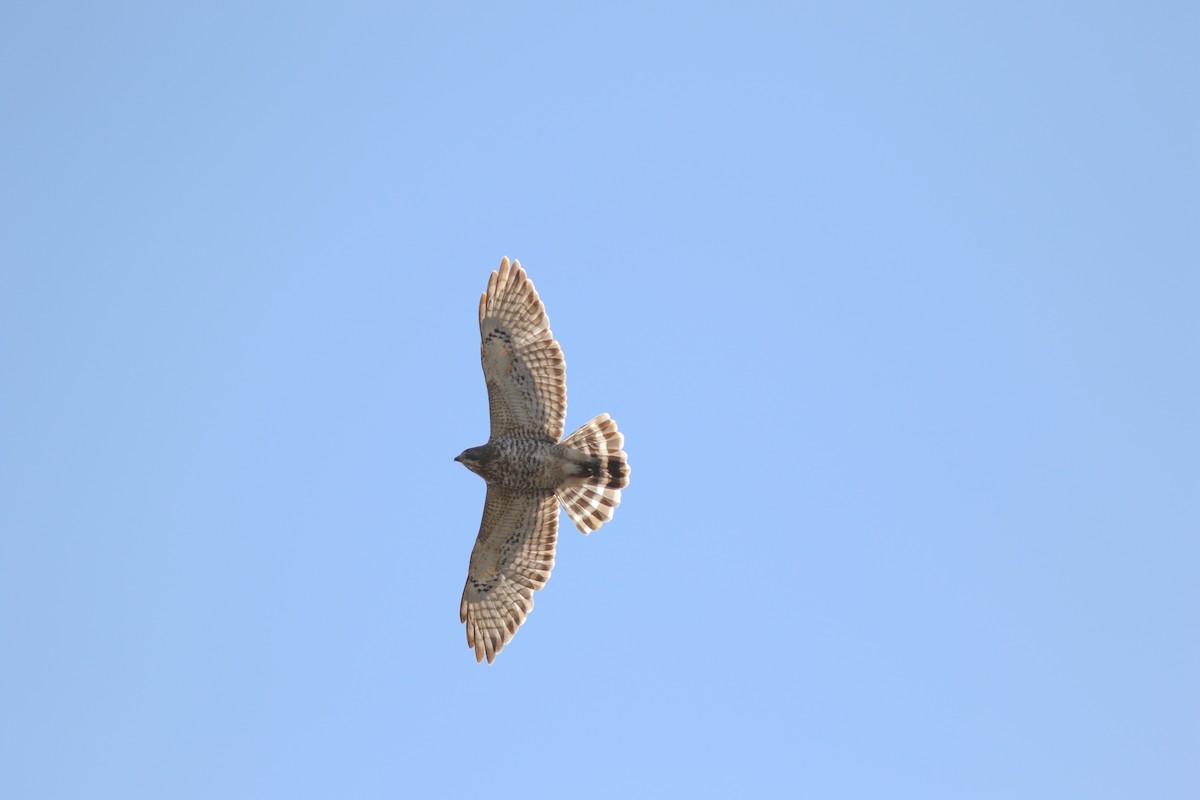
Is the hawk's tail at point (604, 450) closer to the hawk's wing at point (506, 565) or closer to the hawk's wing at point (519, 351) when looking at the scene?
the hawk's wing at point (519, 351)

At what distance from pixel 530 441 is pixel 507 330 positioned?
139 cm

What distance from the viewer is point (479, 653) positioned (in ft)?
63.9

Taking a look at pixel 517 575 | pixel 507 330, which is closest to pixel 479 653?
pixel 517 575

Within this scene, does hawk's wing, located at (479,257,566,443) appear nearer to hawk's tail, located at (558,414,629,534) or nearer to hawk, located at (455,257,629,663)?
hawk, located at (455,257,629,663)

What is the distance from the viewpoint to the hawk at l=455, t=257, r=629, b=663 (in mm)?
18016

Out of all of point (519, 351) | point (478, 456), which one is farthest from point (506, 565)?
point (519, 351)

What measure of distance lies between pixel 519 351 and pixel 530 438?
43.3 inches

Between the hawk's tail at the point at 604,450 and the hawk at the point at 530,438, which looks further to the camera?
the hawk's tail at the point at 604,450

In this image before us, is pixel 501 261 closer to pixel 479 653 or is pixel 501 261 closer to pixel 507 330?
pixel 507 330

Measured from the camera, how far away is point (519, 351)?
18016 mm

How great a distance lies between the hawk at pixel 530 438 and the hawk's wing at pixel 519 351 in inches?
0.5

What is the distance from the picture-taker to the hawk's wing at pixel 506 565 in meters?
18.9

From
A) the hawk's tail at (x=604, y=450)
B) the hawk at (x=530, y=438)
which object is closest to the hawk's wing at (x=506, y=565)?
the hawk at (x=530, y=438)

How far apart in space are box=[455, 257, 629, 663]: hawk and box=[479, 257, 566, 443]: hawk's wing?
12mm
